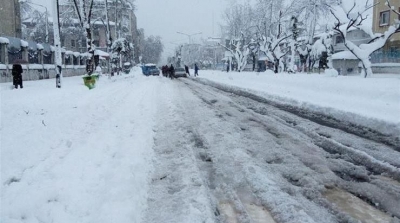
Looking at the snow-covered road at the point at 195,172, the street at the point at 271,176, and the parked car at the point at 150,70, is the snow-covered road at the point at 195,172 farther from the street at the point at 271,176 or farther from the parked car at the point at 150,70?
the parked car at the point at 150,70

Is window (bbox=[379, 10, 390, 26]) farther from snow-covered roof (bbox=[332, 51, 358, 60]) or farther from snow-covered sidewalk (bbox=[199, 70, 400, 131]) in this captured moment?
snow-covered sidewalk (bbox=[199, 70, 400, 131])

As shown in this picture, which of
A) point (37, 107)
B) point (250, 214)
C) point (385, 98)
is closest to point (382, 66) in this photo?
point (385, 98)

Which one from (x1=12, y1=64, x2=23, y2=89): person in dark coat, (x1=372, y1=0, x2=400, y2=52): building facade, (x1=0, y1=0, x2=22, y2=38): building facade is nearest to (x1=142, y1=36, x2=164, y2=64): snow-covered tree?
(x1=0, y1=0, x2=22, y2=38): building facade

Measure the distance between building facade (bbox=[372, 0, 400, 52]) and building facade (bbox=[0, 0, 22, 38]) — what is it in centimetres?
3827

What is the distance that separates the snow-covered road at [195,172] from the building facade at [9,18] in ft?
115

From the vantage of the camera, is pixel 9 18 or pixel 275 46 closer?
pixel 275 46

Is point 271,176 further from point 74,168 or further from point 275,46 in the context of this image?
point 275,46

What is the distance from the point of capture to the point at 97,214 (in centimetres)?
342

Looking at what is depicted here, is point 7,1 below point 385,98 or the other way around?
the other way around

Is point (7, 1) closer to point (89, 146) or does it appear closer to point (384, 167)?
point (89, 146)

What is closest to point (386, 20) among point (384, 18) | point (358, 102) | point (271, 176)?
point (384, 18)

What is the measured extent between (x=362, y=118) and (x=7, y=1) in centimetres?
4045

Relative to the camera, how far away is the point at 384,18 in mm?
36781

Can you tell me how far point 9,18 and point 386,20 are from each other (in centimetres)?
4022
